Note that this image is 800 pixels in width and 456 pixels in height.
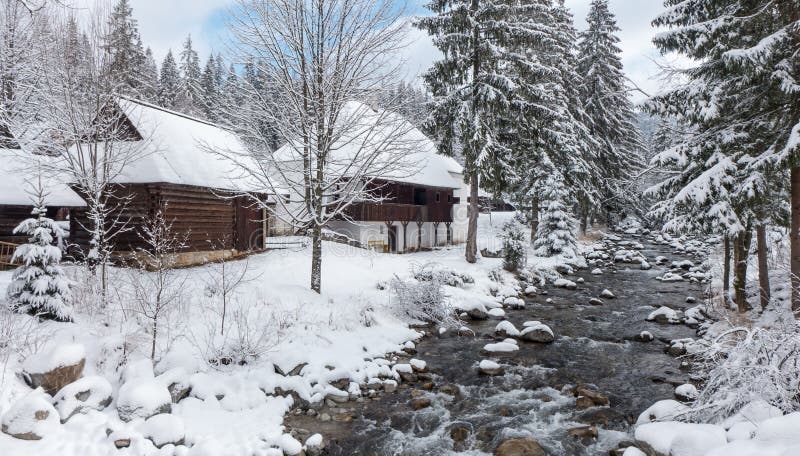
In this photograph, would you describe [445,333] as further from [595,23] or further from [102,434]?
[595,23]

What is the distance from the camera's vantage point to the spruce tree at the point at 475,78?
776 inches

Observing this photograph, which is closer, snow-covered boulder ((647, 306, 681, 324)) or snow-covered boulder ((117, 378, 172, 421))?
snow-covered boulder ((117, 378, 172, 421))

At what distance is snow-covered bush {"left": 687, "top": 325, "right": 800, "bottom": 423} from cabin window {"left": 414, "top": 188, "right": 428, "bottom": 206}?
24965 mm

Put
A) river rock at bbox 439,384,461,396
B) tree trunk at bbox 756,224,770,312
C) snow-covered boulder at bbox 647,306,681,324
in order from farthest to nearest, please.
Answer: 1. snow-covered boulder at bbox 647,306,681,324
2. tree trunk at bbox 756,224,770,312
3. river rock at bbox 439,384,461,396

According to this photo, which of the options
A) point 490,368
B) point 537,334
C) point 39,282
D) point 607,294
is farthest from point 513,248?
point 39,282

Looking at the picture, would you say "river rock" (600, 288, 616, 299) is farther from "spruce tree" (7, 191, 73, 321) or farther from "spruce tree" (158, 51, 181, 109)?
"spruce tree" (158, 51, 181, 109)

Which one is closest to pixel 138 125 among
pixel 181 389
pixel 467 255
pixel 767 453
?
pixel 181 389

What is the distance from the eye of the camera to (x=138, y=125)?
1606 cm

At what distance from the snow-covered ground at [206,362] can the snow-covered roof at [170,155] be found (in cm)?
448

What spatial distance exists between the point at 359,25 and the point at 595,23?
2867 centimetres

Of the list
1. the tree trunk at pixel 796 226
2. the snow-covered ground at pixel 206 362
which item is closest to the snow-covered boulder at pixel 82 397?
the snow-covered ground at pixel 206 362

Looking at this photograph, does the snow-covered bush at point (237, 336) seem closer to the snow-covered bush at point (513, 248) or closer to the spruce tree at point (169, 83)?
the snow-covered bush at point (513, 248)

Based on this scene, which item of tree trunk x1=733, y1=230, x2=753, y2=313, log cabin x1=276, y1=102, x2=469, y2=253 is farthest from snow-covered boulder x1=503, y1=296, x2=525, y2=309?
log cabin x1=276, y1=102, x2=469, y2=253

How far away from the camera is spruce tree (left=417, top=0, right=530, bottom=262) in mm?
19719
